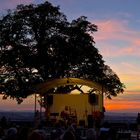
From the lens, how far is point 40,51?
39.4 meters

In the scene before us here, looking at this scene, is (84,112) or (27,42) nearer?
(84,112)

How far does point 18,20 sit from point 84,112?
9.50m

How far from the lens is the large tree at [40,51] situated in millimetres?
39219

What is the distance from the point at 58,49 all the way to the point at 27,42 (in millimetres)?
2281

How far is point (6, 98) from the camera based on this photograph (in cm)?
4031

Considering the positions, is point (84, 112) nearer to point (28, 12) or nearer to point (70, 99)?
point (70, 99)

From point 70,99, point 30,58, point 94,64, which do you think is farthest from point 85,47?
point 70,99

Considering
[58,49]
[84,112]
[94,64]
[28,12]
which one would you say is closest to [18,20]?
[28,12]

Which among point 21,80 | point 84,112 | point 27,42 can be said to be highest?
point 27,42

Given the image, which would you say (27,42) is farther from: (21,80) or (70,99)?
(70,99)

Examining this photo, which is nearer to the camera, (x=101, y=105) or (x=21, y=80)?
(x=101, y=105)

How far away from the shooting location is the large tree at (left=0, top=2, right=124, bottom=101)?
3922 centimetres

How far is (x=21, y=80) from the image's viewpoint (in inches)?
1558

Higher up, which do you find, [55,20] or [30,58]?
[55,20]
